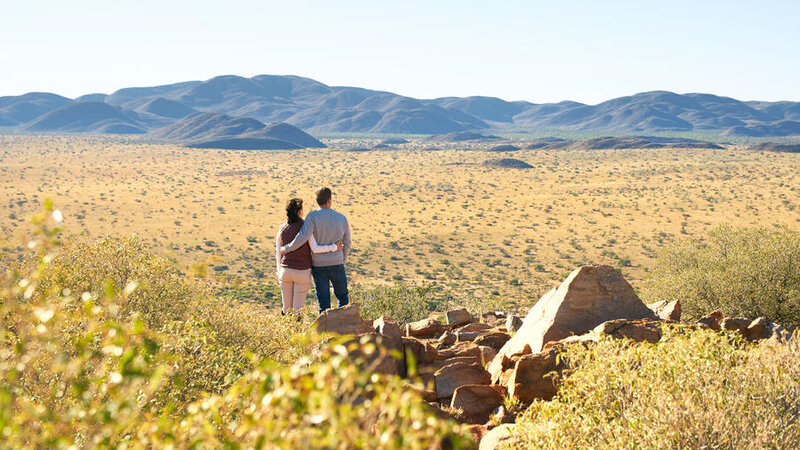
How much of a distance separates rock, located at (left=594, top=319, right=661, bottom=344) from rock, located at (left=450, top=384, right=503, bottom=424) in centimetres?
178

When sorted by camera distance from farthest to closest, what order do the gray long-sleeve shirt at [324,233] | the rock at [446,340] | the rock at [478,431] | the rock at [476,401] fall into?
1. the rock at [446,340]
2. the gray long-sleeve shirt at [324,233]
3. the rock at [476,401]
4. the rock at [478,431]

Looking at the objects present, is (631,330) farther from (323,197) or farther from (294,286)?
(294,286)

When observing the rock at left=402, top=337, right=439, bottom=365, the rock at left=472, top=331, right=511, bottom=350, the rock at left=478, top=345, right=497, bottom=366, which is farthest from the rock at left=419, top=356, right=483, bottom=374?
the rock at left=472, top=331, right=511, bottom=350

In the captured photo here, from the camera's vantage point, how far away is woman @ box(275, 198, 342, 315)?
10.6m

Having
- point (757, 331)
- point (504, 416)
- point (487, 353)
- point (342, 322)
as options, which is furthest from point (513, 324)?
point (504, 416)

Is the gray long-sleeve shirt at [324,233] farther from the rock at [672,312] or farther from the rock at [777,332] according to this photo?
the rock at [777,332]

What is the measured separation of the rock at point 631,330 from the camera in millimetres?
8855

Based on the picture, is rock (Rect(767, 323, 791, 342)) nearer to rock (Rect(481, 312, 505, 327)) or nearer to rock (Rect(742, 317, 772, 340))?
rock (Rect(742, 317, 772, 340))

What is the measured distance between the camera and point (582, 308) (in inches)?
399

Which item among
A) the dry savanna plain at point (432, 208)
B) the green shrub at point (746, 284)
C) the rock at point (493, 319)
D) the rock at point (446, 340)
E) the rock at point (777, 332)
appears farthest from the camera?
the dry savanna plain at point (432, 208)

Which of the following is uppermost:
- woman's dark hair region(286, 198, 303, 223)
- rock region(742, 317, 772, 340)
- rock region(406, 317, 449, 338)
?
woman's dark hair region(286, 198, 303, 223)

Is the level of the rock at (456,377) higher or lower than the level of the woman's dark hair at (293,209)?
lower

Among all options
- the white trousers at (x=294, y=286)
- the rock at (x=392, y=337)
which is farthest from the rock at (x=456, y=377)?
the white trousers at (x=294, y=286)

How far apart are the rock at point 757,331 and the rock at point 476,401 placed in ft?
15.3
